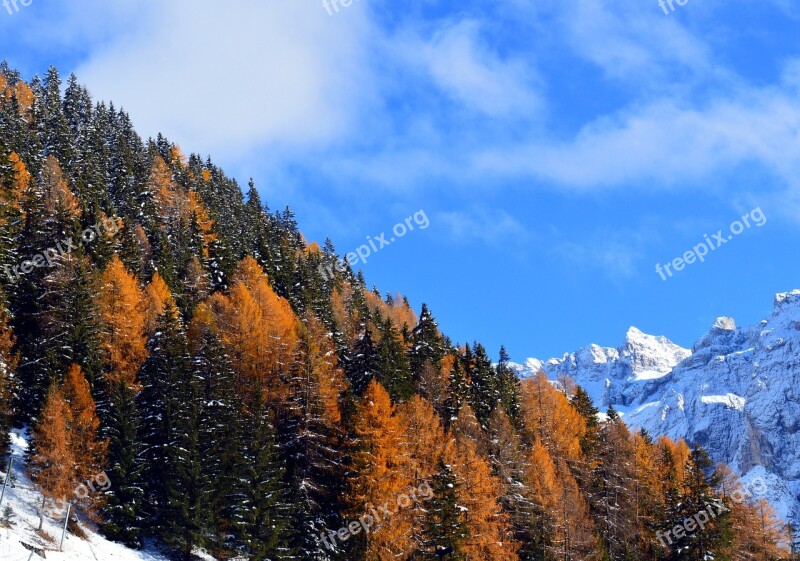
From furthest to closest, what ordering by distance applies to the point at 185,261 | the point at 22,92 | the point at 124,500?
the point at 22,92, the point at 185,261, the point at 124,500

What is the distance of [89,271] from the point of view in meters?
63.7

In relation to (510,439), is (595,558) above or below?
below

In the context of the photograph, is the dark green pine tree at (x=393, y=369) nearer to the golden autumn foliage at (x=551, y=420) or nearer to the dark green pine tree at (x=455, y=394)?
the dark green pine tree at (x=455, y=394)

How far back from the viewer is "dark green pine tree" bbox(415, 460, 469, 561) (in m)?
47.8

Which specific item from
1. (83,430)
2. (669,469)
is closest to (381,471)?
(83,430)

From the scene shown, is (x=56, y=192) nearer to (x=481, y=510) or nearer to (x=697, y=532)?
(x=481, y=510)

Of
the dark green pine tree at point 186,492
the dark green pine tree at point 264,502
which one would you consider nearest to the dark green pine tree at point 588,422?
the dark green pine tree at point 264,502

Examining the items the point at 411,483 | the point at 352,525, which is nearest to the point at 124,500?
the point at 352,525

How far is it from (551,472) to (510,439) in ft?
14.7

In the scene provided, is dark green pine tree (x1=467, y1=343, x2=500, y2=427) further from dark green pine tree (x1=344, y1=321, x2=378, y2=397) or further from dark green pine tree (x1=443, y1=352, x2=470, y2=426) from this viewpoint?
dark green pine tree (x1=344, y1=321, x2=378, y2=397)

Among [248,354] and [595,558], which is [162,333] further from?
[595,558]

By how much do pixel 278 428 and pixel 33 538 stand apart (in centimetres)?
2346

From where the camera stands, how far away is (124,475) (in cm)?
4700

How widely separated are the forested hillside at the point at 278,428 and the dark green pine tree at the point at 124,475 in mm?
128
